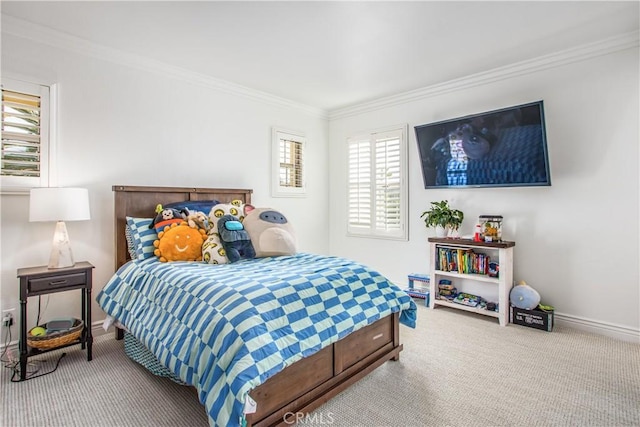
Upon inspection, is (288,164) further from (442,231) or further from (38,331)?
(38,331)

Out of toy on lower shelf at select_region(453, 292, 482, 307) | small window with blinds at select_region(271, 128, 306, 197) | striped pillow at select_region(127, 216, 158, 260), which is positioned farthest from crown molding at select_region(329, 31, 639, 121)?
striped pillow at select_region(127, 216, 158, 260)

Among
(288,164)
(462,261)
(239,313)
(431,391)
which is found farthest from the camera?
(288,164)

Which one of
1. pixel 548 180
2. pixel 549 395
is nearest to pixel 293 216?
pixel 548 180

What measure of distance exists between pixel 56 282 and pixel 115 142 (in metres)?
1.36

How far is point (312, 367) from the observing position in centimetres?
187

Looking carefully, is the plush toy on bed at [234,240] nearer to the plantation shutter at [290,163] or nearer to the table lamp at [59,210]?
the table lamp at [59,210]

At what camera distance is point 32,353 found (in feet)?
7.59

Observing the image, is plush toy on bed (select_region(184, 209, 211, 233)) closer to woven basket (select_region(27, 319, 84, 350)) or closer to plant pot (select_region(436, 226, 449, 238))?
woven basket (select_region(27, 319, 84, 350))

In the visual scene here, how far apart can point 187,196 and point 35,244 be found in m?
1.29

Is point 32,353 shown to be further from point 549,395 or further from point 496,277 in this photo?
point 496,277

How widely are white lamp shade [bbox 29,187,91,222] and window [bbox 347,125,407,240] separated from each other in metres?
3.33

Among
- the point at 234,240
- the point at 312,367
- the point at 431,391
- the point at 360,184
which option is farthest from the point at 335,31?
the point at 431,391

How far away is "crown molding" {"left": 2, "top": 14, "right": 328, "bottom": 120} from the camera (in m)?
2.61

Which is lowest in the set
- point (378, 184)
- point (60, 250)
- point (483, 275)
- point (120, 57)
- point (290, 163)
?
point (483, 275)
